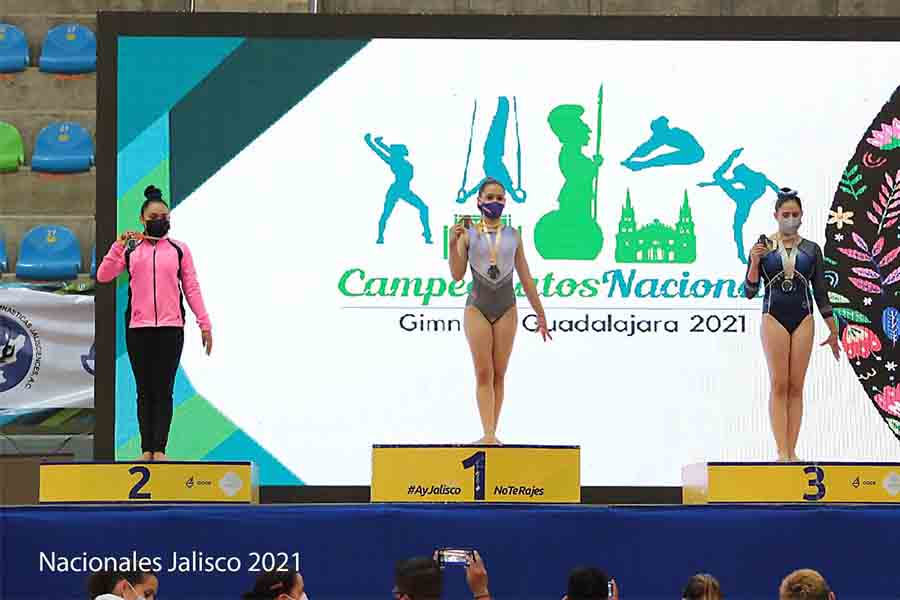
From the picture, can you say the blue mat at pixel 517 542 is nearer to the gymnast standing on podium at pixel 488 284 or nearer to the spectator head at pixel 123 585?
the spectator head at pixel 123 585

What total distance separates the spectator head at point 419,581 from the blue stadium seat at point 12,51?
9.89 metres

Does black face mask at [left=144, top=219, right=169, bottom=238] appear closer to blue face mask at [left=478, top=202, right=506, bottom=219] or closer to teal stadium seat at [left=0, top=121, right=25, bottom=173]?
blue face mask at [left=478, top=202, right=506, bottom=219]

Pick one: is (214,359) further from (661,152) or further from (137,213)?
(661,152)

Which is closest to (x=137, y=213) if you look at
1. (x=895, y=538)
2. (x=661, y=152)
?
(x=661, y=152)

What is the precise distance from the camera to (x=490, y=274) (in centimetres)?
873

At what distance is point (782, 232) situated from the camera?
343 inches

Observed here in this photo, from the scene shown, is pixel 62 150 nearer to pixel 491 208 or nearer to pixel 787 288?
pixel 491 208

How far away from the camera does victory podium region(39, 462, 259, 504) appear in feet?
26.0

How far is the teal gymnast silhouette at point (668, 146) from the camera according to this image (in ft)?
33.4

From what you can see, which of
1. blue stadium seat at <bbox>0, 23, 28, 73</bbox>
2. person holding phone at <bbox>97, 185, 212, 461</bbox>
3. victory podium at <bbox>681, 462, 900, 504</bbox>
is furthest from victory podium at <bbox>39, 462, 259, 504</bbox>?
blue stadium seat at <bbox>0, 23, 28, 73</bbox>

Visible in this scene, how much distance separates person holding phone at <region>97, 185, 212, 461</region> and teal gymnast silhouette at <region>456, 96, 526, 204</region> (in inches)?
82.1

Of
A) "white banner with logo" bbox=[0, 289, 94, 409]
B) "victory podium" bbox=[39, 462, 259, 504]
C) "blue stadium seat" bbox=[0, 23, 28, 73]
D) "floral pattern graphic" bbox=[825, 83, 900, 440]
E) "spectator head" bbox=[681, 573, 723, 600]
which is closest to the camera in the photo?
"spectator head" bbox=[681, 573, 723, 600]

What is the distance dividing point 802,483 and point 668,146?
287cm

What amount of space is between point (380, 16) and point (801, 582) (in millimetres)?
5772
